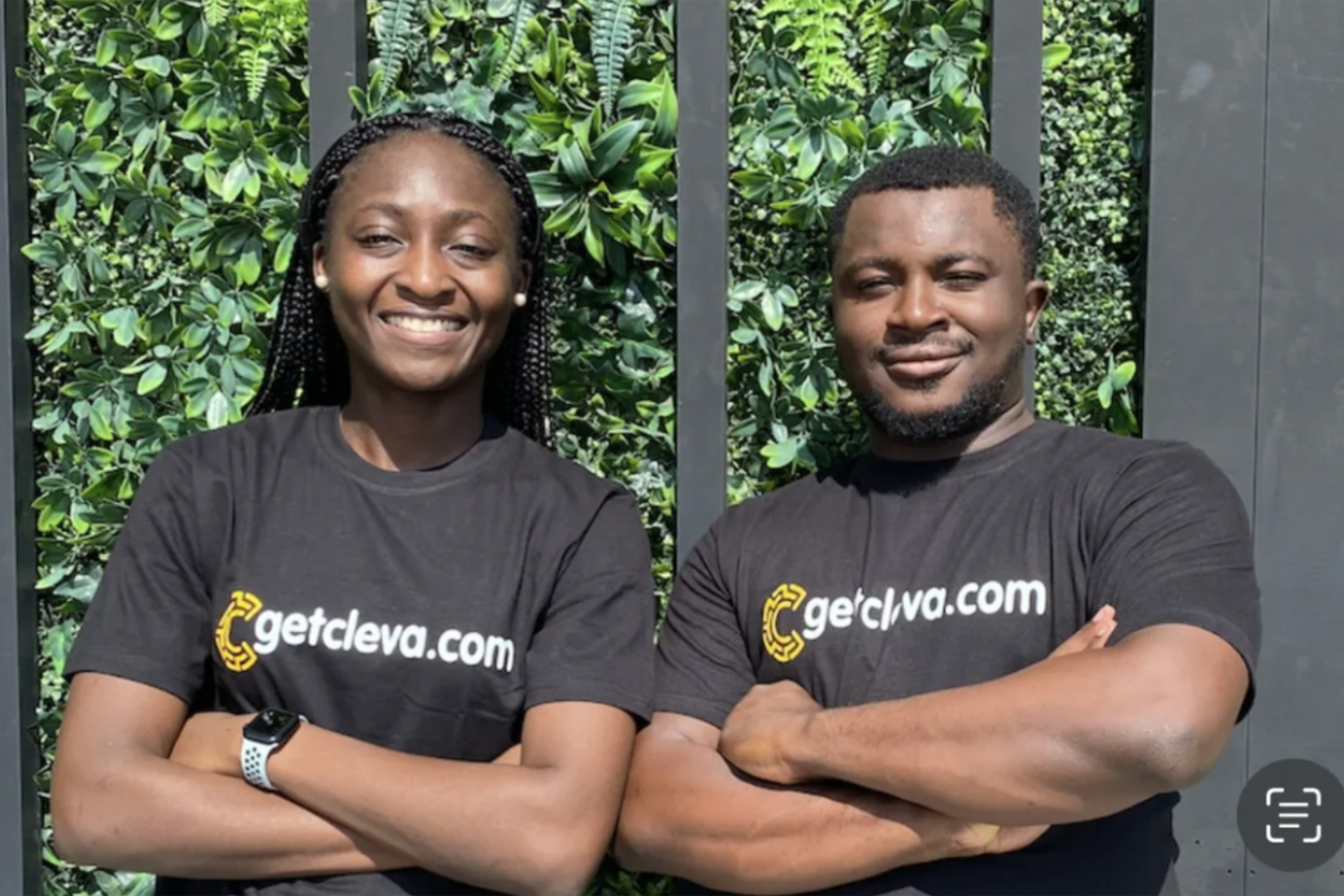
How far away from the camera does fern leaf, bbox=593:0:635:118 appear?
109 inches

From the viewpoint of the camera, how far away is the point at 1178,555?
85.4 inches

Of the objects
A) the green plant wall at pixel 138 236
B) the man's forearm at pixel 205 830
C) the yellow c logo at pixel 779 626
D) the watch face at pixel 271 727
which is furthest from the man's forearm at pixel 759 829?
the green plant wall at pixel 138 236

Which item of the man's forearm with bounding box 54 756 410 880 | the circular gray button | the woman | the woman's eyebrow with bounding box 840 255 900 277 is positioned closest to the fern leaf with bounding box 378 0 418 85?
the woman

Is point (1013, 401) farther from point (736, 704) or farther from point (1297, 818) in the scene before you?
point (1297, 818)

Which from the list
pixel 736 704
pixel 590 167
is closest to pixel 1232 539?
pixel 736 704

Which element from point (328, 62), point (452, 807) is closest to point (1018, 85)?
point (328, 62)

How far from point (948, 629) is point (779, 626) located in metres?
0.30

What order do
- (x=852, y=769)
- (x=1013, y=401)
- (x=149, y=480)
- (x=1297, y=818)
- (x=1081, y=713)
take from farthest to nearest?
(x=1297, y=818) < (x=1013, y=401) < (x=149, y=480) < (x=852, y=769) < (x=1081, y=713)

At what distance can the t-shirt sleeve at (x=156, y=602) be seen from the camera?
2193 millimetres

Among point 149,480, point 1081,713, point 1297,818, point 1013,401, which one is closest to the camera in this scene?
point 1081,713

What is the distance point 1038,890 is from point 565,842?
0.76 m

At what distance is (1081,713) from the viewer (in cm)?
200

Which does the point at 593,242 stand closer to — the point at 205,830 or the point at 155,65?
the point at 155,65

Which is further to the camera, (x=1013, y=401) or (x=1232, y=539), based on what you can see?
(x=1013, y=401)
